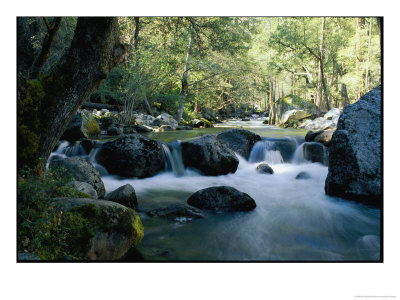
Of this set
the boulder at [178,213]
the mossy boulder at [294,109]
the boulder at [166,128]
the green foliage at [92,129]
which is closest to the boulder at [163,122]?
the boulder at [166,128]

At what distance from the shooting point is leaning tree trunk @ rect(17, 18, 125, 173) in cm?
317

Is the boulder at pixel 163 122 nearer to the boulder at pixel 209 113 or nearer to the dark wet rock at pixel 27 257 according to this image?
the boulder at pixel 209 113

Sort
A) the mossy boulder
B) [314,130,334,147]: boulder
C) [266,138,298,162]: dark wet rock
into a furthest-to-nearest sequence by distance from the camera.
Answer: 1. the mossy boulder
2. [266,138,298,162]: dark wet rock
3. [314,130,334,147]: boulder

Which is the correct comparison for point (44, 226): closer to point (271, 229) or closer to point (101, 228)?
point (101, 228)

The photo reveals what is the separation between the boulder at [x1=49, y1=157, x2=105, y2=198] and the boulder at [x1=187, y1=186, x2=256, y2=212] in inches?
71.1

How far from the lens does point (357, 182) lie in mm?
4672

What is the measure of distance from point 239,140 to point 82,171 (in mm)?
5624

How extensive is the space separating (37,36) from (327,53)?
56.5 feet

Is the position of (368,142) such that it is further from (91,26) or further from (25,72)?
(25,72)

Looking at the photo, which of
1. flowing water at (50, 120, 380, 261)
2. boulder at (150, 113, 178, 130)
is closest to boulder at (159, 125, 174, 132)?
boulder at (150, 113, 178, 130)

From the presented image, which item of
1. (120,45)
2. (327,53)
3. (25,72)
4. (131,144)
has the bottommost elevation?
(131,144)

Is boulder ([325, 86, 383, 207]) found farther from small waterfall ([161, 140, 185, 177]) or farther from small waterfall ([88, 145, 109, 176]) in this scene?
small waterfall ([88, 145, 109, 176])
